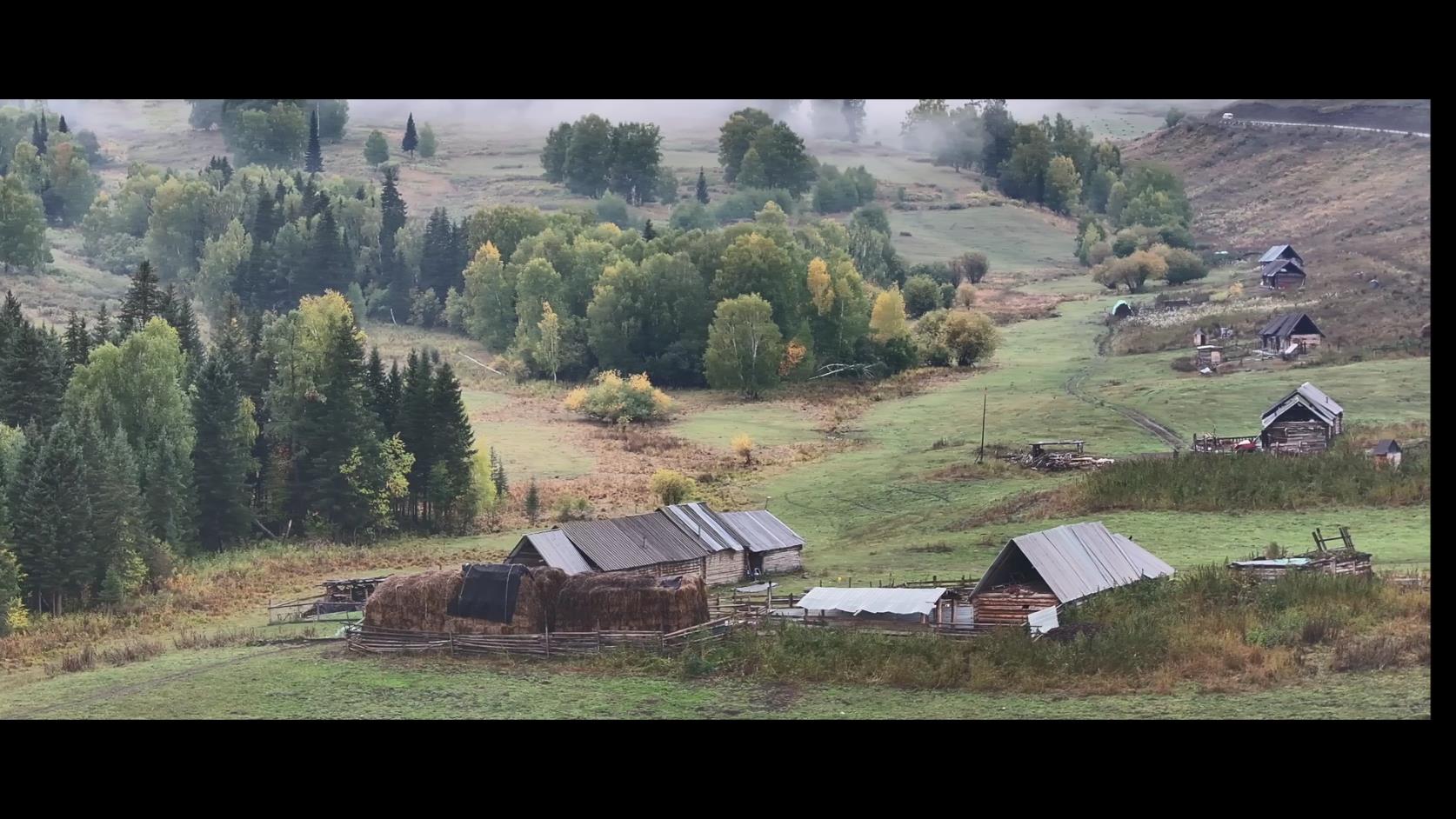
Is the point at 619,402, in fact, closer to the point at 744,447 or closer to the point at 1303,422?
the point at 744,447

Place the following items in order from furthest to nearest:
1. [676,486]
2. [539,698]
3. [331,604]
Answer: [676,486], [331,604], [539,698]

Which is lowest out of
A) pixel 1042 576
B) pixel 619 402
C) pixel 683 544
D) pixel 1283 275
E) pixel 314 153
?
pixel 1042 576

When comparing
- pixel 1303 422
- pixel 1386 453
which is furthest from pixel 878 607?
pixel 1386 453

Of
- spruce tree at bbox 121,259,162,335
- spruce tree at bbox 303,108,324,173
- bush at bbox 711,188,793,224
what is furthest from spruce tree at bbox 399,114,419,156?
bush at bbox 711,188,793,224

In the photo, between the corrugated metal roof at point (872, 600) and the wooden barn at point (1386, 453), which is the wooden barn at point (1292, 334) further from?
the corrugated metal roof at point (872, 600)

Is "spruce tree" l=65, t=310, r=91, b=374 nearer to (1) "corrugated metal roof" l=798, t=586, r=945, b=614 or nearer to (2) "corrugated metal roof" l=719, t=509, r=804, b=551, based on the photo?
(2) "corrugated metal roof" l=719, t=509, r=804, b=551
